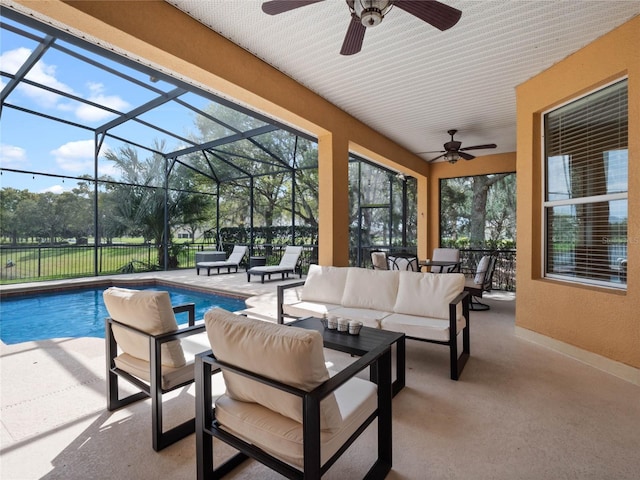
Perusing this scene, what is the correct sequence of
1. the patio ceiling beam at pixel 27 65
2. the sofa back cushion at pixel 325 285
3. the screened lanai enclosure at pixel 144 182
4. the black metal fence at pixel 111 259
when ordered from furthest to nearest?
the black metal fence at pixel 111 259 → the screened lanai enclosure at pixel 144 182 → the patio ceiling beam at pixel 27 65 → the sofa back cushion at pixel 325 285

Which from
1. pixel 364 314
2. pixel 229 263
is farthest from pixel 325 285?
pixel 229 263

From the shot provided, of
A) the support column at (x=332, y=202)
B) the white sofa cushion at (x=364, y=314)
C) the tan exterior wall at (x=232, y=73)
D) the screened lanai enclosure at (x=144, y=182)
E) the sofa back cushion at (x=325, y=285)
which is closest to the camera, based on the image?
the tan exterior wall at (x=232, y=73)

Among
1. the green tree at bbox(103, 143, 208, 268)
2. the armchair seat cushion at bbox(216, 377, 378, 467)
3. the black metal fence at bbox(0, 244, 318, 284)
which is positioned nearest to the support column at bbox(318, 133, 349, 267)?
→ the armchair seat cushion at bbox(216, 377, 378, 467)

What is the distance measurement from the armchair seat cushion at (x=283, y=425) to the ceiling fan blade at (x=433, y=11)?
231 cm

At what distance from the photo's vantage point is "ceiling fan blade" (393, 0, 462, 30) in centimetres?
203

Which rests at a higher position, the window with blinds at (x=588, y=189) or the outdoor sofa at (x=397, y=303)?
the window with blinds at (x=588, y=189)

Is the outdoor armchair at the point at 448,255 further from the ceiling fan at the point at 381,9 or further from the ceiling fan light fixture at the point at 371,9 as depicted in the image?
the ceiling fan light fixture at the point at 371,9

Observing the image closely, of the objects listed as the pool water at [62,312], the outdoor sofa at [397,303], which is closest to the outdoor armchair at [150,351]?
the outdoor sofa at [397,303]

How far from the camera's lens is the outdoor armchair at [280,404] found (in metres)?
1.18

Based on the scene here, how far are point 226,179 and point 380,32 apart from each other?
8.66 meters

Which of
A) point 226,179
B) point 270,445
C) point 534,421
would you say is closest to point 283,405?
point 270,445

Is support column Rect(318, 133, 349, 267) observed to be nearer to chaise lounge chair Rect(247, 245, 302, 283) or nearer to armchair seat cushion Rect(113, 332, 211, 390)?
armchair seat cushion Rect(113, 332, 211, 390)

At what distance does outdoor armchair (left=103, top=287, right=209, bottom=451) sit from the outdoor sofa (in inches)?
48.1

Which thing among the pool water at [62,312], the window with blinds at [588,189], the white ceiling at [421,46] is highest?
the white ceiling at [421,46]
